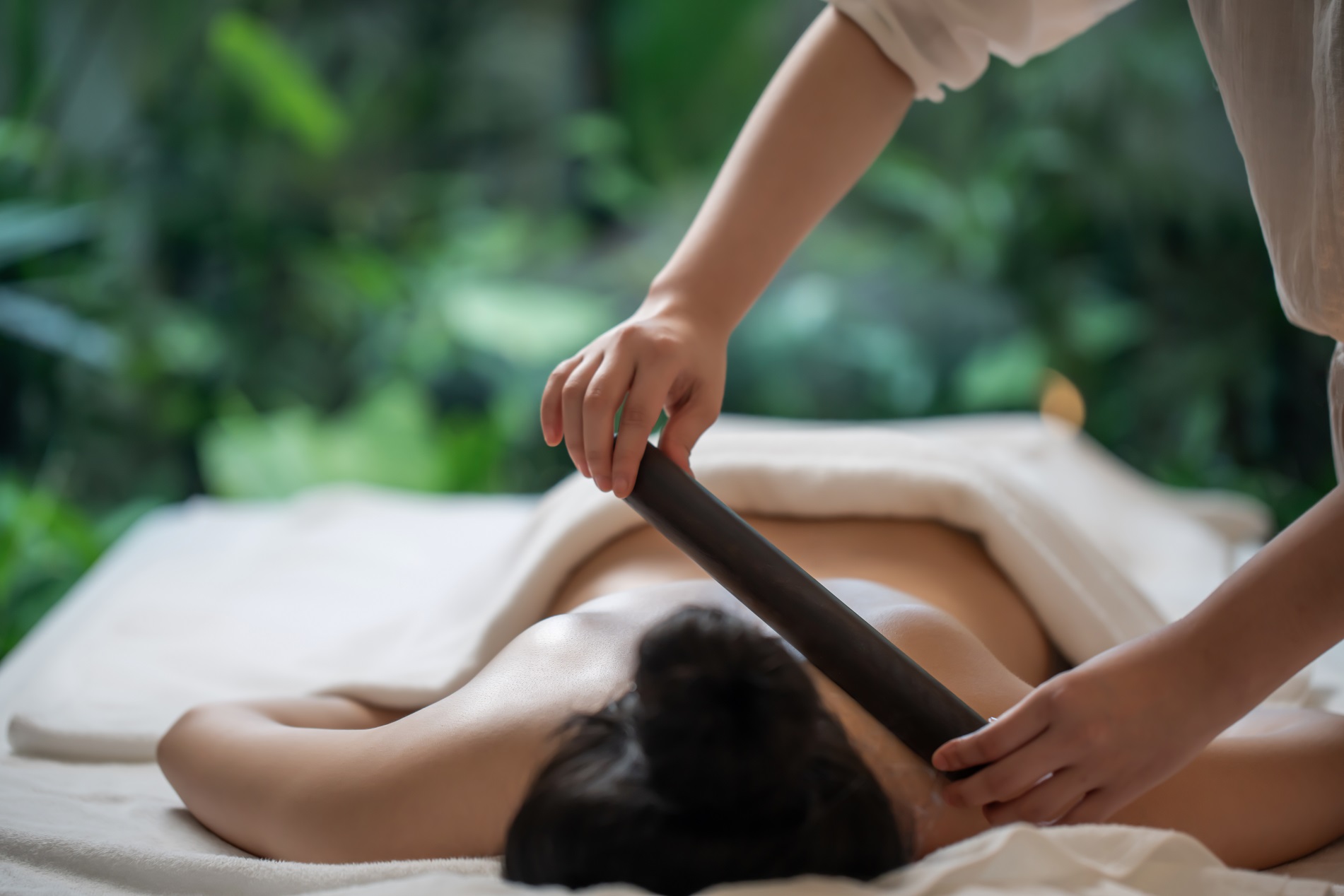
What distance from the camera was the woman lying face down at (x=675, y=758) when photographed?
1.82 ft

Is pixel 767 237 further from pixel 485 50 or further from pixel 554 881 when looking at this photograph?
pixel 485 50

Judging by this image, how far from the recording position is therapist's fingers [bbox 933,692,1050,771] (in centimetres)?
61

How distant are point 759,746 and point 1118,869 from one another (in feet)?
0.83

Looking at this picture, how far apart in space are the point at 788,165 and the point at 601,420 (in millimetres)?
336

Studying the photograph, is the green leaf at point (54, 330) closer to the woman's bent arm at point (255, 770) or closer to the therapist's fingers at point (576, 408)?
the woman's bent arm at point (255, 770)

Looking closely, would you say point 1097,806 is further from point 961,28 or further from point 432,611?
point 432,611

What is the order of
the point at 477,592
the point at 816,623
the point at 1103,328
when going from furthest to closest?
1. the point at 1103,328
2. the point at 477,592
3. the point at 816,623

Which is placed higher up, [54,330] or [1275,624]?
[54,330]

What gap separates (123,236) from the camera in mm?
2783

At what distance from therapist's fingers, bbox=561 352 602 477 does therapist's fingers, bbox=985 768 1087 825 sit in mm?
348

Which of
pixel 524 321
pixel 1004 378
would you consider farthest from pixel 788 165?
pixel 1004 378

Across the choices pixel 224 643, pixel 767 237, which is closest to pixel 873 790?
pixel 767 237

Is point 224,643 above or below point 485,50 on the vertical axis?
below

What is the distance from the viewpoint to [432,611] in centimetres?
131
